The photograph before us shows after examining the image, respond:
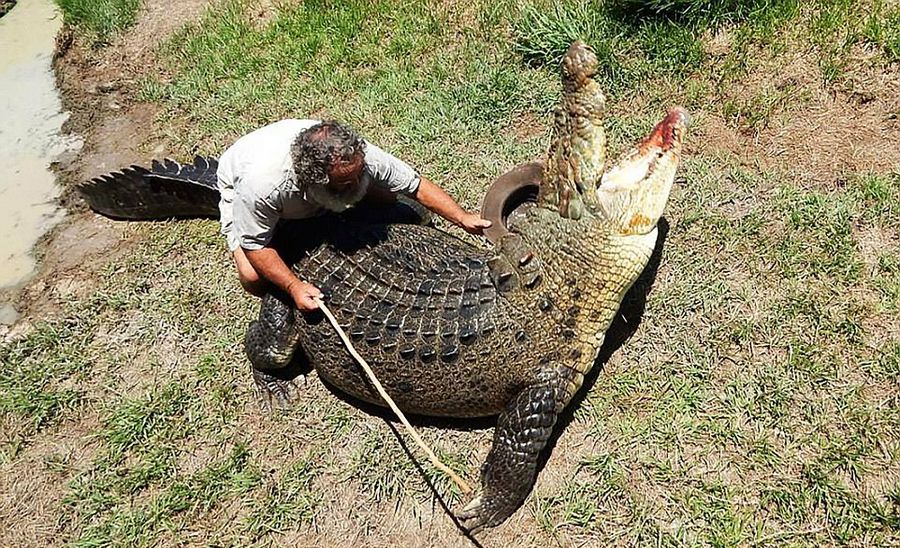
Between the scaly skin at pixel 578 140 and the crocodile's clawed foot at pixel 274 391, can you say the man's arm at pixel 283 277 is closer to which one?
the crocodile's clawed foot at pixel 274 391

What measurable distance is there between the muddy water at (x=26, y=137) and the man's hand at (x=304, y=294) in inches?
91.5

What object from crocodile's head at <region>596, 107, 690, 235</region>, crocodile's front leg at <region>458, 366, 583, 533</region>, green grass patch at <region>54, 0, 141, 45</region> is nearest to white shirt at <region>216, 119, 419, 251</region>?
crocodile's head at <region>596, 107, 690, 235</region>

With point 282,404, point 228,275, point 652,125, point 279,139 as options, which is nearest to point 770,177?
point 652,125

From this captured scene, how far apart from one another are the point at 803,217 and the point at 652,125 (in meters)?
1.12

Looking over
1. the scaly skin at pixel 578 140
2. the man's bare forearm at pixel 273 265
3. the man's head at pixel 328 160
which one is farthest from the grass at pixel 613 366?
the man's head at pixel 328 160

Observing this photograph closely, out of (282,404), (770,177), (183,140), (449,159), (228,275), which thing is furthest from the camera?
(183,140)

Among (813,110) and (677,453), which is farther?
(813,110)

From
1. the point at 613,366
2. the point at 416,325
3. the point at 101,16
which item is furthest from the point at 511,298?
the point at 101,16

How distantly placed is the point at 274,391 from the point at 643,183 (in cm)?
212

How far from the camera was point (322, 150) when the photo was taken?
2688mm

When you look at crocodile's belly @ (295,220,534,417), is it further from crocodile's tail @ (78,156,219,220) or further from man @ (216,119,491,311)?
crocodile's tail @ (78,156,219,220)

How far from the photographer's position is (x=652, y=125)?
4395 millimetres

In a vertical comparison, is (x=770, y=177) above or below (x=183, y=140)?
above

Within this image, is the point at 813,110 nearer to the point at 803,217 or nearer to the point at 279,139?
the point at 803,217
